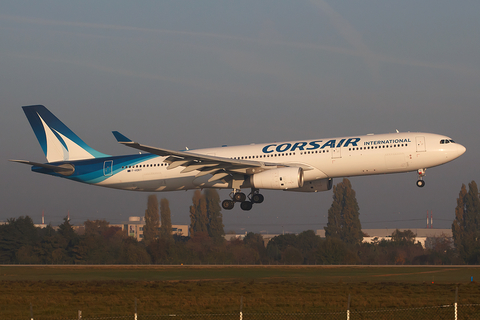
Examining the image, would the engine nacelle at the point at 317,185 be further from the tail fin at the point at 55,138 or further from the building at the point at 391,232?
the building at the point at 391,232

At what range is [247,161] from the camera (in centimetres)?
4094

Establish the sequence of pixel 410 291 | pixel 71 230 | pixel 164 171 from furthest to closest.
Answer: pixel 71 230
pixel 164 171
pixel 410 291

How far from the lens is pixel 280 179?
39.7 m

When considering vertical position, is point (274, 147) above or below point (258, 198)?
above

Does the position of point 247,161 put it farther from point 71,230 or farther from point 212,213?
point 212,213

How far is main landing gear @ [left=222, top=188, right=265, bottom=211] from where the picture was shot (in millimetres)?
44094

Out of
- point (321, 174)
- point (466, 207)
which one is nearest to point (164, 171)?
point (321, 174)

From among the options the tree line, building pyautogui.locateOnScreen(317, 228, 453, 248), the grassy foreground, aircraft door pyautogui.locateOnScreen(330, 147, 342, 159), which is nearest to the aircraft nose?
aircraft door pyautogui.locateOnScreen(330, 147, 342, 159)

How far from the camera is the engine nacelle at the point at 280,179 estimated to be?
39.3 meters

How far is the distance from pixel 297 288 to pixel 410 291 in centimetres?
629

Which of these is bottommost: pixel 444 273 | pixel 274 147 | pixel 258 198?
pixel 444 273

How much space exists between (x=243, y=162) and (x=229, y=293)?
12.3m

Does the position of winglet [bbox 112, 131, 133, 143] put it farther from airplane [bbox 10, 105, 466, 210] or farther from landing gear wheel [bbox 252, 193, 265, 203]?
landing gear wheel [bbox 252, 193, 265, 203]

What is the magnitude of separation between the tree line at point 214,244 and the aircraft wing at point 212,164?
3660 cm
